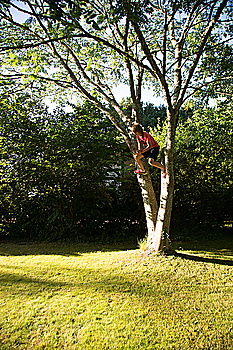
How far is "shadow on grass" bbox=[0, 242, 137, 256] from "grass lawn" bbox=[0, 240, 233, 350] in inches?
31.3

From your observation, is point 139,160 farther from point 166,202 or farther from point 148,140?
point 166,202

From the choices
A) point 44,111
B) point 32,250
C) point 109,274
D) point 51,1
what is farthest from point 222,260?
point 44,111

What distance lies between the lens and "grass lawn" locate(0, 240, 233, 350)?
9.55 ft

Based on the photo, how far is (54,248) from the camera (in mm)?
7586

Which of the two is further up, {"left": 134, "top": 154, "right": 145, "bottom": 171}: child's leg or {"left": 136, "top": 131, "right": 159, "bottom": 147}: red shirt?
{"left": 136, "top": 131, "right": 159, "bottom": 147}: red shirt

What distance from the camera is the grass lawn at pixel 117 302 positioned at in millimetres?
2912

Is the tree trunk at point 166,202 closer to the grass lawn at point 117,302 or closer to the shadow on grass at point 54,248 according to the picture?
the grass lawn at point 117,302

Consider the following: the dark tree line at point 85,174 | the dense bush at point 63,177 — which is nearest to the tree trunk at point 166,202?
the dark tree line at point 85,174

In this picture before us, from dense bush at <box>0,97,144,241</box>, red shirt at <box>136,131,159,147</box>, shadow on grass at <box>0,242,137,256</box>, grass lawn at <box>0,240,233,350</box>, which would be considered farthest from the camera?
dense bush at <box>0,97,144,241</box>

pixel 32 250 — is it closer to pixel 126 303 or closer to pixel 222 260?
pixel 126 303

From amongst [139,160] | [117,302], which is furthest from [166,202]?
[117,302]

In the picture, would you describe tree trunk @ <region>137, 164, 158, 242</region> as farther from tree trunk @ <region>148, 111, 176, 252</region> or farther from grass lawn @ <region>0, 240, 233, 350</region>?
grass lawn @ <region>0, 240, 233, 350</region>

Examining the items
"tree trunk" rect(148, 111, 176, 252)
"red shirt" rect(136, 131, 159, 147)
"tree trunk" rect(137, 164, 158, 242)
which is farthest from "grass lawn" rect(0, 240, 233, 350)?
"red shirt" rect(136, 131, 159, 147)

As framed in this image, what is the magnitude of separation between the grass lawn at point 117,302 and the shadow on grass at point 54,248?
0.80 meters
